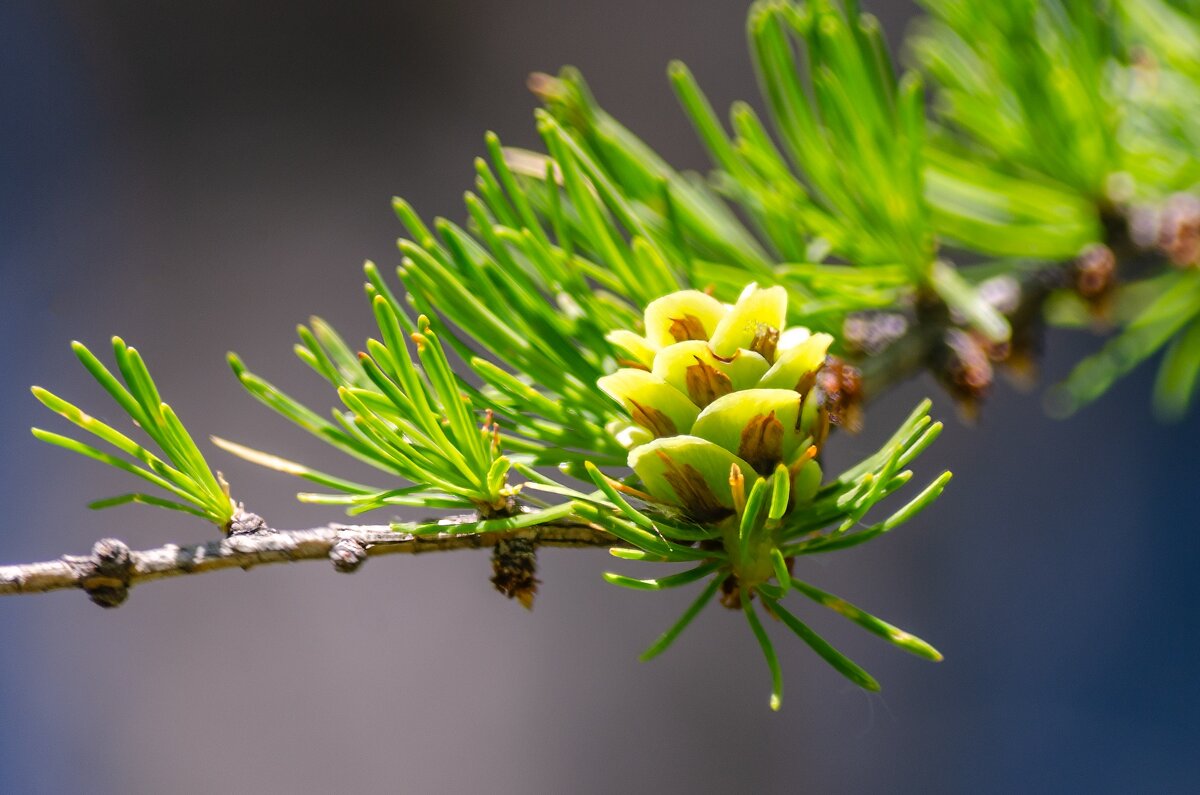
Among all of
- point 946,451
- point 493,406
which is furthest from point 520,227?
point 946,451

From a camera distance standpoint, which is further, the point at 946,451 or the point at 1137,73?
the point at 946,451

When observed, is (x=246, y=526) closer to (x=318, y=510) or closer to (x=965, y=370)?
(x=965, y=370)

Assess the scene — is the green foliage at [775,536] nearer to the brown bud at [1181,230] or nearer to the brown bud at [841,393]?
the brown bud at [841,393]

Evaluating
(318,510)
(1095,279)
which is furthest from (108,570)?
(318,510)

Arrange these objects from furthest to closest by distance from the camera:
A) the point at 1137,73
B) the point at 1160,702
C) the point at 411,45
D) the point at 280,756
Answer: the point at 1160,702, the point at 411,45, the point at 280,756, the point at 1137,73

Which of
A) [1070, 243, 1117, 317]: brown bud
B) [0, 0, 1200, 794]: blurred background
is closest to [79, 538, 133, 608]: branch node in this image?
[1070, 243, 1117, 317]: brown bud

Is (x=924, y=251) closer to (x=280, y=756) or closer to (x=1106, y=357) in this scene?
(x=1106, y=357)

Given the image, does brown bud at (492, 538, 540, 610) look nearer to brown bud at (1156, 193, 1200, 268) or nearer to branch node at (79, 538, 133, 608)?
branch node at (79, 538, 133, 608)
